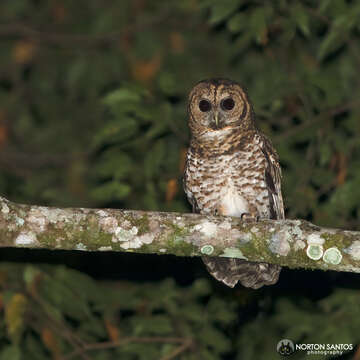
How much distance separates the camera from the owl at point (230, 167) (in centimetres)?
504

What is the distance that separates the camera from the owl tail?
4.89 meters

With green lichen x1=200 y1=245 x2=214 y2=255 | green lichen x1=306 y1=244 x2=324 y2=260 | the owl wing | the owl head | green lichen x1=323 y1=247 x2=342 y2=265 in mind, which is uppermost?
the owl head

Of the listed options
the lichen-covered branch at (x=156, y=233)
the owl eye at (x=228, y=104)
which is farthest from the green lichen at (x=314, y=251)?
the owl eye at (x=228, y=104)

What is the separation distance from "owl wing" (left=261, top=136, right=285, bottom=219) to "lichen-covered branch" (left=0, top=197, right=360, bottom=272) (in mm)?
1080

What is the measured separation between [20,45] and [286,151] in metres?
3.97

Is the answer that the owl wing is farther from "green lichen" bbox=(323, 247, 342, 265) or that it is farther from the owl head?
"green lichen" bbox=(323, 247, 342, 265)

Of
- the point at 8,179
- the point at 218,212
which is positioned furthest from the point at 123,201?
the point at 8,179

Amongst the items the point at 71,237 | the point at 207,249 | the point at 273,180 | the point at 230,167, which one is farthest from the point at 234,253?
the point at 273,180

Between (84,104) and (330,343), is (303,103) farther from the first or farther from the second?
(84,104)

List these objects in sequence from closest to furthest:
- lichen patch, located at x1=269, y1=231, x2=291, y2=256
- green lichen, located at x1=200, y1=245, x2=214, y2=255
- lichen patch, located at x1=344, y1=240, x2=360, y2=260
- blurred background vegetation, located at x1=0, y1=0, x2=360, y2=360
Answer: lichen patch, located at x1=344, y1=240, x2=360, y2=260
lichen patch, located at x1=269, y1=231, x2=291, y2=256
green lichen, located at x1=200, y1=245, x2=214, y2=255
blurred background vegetation, located at x1=0, y1=0, x2=360, y2=360

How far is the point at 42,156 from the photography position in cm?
799

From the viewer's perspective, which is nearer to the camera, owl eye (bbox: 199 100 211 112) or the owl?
the owl

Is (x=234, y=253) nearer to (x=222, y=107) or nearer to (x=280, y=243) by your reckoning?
(x=280, y=243)

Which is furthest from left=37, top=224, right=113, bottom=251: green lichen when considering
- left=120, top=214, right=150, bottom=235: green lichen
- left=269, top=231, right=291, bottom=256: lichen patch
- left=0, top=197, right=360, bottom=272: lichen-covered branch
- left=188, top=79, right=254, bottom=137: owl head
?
left=188, top=79, right=254, bottom=137: owl head
